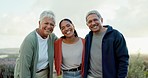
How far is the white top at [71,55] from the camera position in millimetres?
4527

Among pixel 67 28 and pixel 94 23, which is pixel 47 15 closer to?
pixel 67 28

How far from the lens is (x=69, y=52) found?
4.56 metres

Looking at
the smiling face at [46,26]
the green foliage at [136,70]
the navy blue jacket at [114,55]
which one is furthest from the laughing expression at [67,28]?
the green foliage at [136,70]

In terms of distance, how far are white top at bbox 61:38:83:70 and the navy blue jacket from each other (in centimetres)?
44

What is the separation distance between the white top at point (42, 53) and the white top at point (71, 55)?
0.87ft

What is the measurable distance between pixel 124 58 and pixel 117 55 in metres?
0.10

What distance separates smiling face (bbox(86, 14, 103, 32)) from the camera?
4.34m

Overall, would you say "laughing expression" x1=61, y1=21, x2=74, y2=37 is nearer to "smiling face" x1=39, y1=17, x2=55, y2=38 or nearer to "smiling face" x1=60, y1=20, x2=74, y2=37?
"smiling face" x1=60, y1=20, x2=74, y2=37

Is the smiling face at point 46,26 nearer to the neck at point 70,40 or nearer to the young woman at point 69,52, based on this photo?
the young woman at point 69,52

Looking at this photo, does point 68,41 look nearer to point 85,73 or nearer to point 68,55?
point 68,55

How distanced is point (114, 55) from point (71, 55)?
2.13 feet

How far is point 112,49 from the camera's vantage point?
423 cm

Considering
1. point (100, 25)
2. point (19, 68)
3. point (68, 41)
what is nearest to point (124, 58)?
point (100, 25)

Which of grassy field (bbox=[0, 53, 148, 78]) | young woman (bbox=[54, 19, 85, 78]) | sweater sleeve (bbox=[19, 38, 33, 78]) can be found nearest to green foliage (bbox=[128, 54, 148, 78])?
grassy field (bbox=[0, 53, 148, 78])
